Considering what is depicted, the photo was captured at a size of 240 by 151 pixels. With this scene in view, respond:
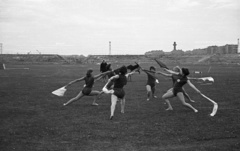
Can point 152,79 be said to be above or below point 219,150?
above

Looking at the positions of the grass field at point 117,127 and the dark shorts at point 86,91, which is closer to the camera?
the grass field at point 117,127

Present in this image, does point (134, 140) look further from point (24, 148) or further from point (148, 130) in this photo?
point (24, 148)

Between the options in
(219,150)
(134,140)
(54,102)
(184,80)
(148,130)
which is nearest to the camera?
(219,150)

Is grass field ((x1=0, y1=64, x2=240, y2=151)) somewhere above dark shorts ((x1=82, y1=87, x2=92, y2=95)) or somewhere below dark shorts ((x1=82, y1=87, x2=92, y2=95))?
below

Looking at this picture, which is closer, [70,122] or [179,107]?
[70,122]

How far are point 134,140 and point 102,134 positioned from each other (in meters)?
1.18

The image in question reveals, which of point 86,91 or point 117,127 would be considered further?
point 86,91

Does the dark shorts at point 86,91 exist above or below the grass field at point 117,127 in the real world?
above

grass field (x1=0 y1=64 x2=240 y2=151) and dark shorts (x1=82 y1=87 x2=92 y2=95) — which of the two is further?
dark shorts (x1=82 y1=87 x2=92 y2=95)

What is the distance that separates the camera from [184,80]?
1210cm

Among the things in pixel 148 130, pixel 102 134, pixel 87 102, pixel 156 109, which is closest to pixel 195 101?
pixel 156 109

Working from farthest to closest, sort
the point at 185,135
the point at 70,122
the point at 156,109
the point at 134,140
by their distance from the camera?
1. the point at 156,109
2. the point at 70,122
3. the point at 185,135
4. the point at 134,140

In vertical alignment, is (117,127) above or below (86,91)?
below

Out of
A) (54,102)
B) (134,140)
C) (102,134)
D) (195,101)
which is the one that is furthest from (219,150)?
(54,102)
